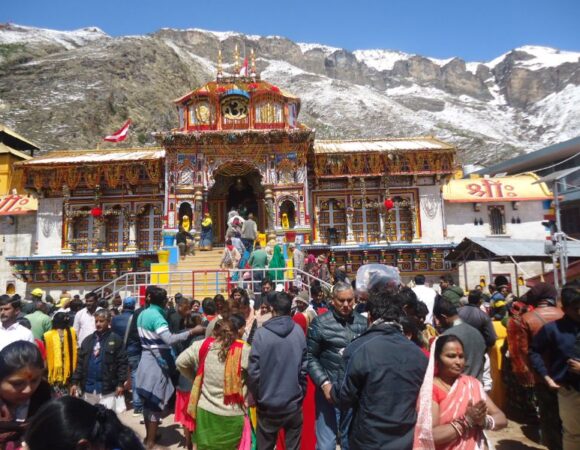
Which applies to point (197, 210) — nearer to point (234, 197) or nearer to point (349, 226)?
point (234, 197)

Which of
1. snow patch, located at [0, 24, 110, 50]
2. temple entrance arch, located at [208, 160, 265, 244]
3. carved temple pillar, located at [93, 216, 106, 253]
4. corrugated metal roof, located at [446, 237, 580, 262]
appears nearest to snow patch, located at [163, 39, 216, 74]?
snow patch, located at [0, 24, 110, 50]

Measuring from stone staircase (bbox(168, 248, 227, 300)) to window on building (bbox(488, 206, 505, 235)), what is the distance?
14537 millimetres

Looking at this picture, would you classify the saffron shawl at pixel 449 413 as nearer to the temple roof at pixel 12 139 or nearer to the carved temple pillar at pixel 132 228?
the carved temple pillar at pixel 132 228

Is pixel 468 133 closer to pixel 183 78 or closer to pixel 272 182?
pixel 183 78

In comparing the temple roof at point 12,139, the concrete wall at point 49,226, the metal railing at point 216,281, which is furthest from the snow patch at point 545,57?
the metal railing at point 216,281

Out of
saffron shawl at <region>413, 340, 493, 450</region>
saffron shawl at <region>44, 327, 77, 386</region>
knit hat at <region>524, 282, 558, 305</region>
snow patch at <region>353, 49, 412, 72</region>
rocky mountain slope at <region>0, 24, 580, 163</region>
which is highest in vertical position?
snow patch at <region>353, 49, 412, 72</region>

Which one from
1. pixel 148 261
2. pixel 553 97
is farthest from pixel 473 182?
pixel 553 97

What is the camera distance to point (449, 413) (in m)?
3.01

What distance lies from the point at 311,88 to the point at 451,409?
91.9 metres

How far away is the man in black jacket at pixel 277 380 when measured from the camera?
14.5 ft

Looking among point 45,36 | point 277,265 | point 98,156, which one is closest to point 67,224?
point 98,156

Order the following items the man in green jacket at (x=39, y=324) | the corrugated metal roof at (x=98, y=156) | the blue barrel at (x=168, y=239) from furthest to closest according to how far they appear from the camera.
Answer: the corrugated metal roof at (x=98, y=156)
the blue barrel at (x=168, y=239)
the man in green jacket at (x=39, y=324)

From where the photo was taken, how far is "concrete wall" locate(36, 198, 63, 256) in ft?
76.1

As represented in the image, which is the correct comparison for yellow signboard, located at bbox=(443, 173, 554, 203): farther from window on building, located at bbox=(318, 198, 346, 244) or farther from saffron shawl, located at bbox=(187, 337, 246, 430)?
saffron shawl, located at bbox=(187, 337, 246, 430)
